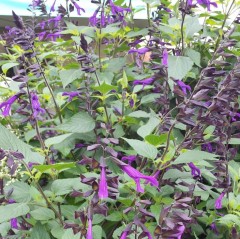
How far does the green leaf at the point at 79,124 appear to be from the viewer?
3.59 feet

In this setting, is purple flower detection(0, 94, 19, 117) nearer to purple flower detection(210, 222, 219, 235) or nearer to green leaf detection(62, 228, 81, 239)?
green leaf detection(62, 228, 81, 239)

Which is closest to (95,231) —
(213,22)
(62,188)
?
(62,188)

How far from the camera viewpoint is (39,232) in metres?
0.92

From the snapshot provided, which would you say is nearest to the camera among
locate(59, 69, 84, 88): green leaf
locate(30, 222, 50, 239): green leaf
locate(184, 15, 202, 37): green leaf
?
locate(30, 222, 50, 239): green leaf

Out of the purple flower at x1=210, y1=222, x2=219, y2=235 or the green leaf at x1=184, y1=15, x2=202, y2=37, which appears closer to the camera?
the purple flower at x1=210, y1=222, x2=219, y2=235

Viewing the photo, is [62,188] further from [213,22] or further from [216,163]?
[213,22]

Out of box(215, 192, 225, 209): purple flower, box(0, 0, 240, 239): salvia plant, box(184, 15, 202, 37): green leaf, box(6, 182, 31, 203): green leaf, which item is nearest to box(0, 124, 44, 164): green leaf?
box(0, 0, 240, 239): salvia plant

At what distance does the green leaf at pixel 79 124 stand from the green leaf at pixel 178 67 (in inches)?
11.0

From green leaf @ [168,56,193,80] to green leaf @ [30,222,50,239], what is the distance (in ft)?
1.86

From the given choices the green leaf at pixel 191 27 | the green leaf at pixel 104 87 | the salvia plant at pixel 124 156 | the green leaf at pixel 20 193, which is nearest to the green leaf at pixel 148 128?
the salvia plant at pixel 124 156

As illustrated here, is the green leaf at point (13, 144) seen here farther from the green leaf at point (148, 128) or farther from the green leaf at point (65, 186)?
the green leaf at point (148, 128)

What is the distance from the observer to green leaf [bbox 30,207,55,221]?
89 centimetres

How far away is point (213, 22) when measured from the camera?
1.70m

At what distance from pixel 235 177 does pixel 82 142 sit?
48 cm
